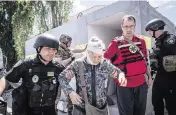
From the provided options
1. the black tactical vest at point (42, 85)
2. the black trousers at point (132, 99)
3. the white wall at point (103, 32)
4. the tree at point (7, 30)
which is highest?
the tree at point (7, 30)

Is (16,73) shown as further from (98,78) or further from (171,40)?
(171,40)

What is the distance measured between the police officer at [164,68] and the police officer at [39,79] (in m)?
1.99

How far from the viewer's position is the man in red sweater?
4.29 m

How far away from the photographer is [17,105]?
3305 millimetres

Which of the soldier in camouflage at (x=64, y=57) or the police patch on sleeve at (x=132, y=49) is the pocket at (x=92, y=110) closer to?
the police patch on sleeve at (x=132, y=49)

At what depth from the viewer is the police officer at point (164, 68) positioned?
4.67 metres

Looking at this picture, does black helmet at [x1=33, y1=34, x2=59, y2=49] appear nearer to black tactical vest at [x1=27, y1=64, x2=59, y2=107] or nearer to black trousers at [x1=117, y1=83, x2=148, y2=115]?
black tactical vest at [x1=27, y1=64, x2=59, y2=107]

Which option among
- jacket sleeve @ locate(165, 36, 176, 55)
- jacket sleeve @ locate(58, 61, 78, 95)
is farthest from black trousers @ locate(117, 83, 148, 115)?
jacket sleeve @ locate(58, 61, 78, 95)

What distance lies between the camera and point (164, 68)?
4.72 metres

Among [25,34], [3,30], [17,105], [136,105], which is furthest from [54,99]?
[3,30]

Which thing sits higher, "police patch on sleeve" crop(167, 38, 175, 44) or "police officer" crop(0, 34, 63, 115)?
"police patch on sleeve" crop(167, 38, 175, 44)

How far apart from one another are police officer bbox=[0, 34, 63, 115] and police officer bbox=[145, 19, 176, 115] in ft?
6.54

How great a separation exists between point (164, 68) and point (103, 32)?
524 cm

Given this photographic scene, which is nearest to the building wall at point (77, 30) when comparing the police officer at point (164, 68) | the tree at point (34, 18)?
the police officer at point (164, 68)
